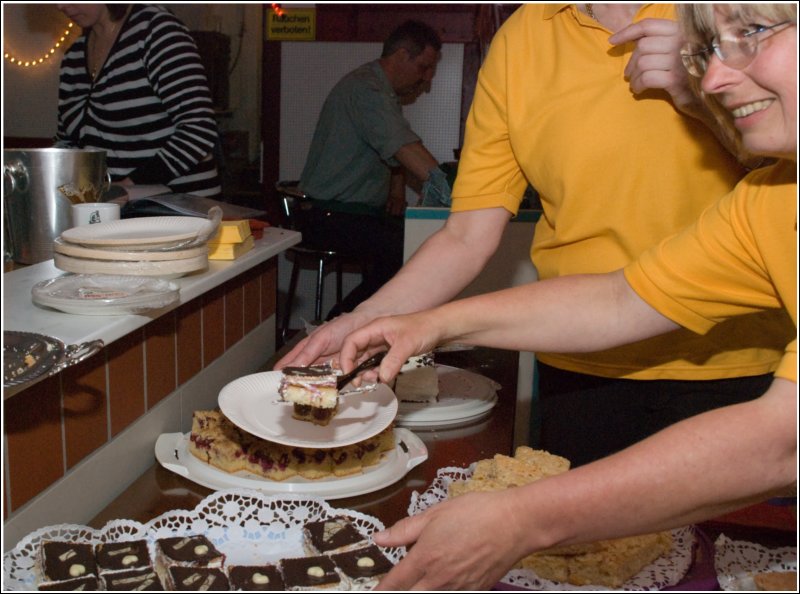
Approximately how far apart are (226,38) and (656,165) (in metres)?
4.94

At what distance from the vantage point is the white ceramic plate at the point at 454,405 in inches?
72.9

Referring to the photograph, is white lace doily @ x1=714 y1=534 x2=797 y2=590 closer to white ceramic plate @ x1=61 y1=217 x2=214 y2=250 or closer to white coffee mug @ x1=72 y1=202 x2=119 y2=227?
white ceramic plate @ x1=61 y1=217 x2=214 y2=250

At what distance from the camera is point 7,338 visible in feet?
3.87

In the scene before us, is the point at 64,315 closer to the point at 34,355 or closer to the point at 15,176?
the point at 34,355

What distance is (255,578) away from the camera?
3.75ft

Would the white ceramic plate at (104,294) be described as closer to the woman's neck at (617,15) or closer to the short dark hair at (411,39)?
the woman's neck at (617,15)

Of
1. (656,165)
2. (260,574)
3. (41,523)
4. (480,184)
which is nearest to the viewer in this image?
(260,574)

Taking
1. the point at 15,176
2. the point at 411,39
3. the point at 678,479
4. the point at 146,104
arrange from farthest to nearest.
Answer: the point at 411,39, the point at 146,104, the point at 15,176, the point at 678,479

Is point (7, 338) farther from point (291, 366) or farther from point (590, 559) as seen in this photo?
point (590, 559)

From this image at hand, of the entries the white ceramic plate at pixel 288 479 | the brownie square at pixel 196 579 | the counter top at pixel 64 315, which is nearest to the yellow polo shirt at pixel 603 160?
the white ceramic plate at pixel 288 479

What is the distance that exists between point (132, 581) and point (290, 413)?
53cm

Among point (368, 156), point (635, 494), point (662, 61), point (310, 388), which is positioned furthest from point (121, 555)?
point (368, 156)

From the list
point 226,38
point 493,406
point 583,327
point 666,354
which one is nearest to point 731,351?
point 666,354

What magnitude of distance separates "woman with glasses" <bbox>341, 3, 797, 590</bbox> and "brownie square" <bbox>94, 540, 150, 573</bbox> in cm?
34
